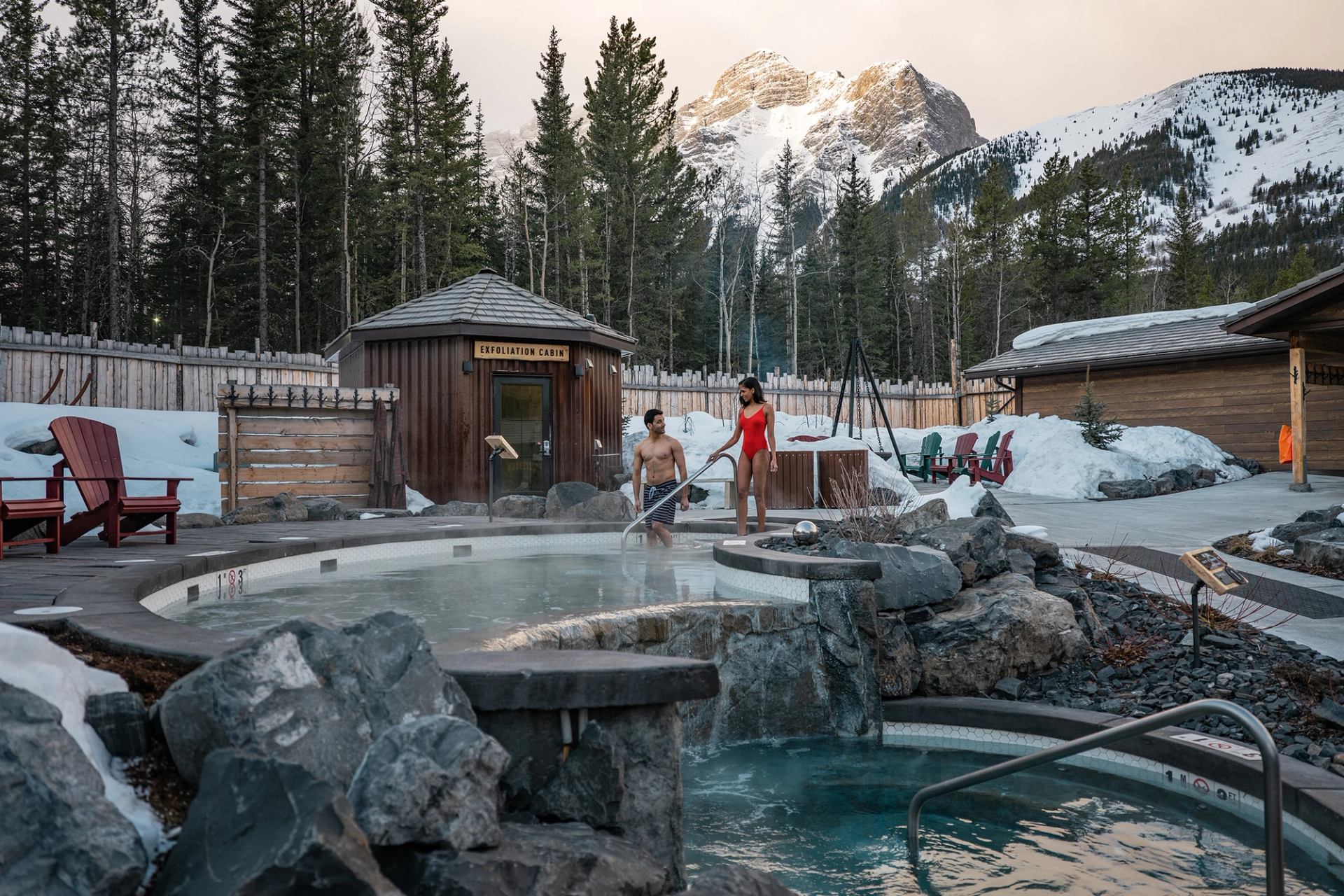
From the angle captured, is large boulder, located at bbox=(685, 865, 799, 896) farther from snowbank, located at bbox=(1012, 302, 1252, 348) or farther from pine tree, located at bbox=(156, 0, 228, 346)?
pine tree, located at bbox=(156, 0, 228, 346)

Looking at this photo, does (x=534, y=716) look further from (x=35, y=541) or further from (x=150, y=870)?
(x=35, y=541)

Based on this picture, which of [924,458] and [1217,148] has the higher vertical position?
[1217,148]

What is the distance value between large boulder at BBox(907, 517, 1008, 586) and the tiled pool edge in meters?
1.24

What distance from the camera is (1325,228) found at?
7394 centimetres

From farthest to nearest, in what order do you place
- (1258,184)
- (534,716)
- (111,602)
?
1. (1258,184)
2. (111,602)
3. (534,716)

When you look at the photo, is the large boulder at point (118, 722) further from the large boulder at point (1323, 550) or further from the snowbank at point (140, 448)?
the snowbank at point (140, 448)

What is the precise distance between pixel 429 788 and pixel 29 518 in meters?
5.26

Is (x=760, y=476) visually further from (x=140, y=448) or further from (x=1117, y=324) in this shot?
(x=1117, y=324)

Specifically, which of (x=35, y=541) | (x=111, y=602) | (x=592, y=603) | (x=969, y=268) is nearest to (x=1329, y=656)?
(x=592, y=603)

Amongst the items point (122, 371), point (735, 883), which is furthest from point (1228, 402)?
point (122, 371)

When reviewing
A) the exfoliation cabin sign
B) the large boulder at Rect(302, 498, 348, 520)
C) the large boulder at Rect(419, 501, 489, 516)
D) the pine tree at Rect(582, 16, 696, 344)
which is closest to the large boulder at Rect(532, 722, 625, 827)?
the large boulder at Rect(302, 498, 348, 520)

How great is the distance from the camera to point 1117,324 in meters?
21.6

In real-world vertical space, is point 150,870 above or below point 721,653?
above

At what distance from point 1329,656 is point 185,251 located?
30.2 m
